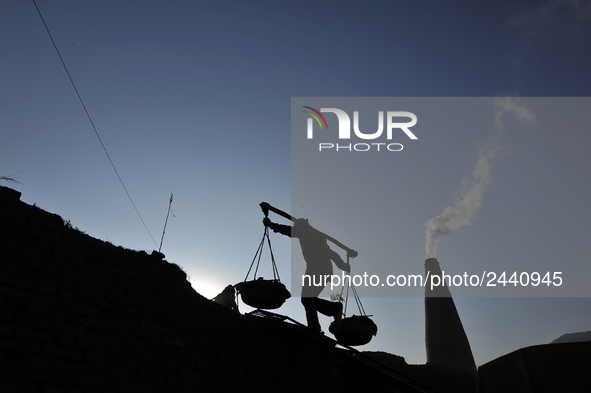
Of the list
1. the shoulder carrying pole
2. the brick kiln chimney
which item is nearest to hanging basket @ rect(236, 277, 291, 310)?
the shoulder carrying pole

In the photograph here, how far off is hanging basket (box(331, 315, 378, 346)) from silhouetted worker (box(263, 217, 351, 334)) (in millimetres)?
392

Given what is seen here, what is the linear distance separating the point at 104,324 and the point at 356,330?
301 cm

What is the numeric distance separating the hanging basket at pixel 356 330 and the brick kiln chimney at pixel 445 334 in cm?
981

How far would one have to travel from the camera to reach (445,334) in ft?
45.6

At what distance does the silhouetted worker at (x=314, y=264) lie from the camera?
17.6ft

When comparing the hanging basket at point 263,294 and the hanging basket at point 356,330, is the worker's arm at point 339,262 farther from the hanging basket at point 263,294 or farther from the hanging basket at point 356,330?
the hanging basket at point 263,294

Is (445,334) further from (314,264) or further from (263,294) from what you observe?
(263,294)

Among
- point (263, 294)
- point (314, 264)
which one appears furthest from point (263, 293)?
point (314, 264)

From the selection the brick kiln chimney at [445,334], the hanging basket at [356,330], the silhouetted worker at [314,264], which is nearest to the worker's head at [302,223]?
the silhouetted worker at [314,264]

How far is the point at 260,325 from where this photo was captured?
4570 millimetres

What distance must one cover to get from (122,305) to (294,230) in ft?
10.9

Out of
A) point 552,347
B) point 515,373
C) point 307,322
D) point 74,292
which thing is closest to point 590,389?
point 552,347

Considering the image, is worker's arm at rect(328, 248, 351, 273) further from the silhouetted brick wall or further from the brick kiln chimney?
the brick kiln chimney

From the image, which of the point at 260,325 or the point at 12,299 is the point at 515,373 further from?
the point at 12,299
